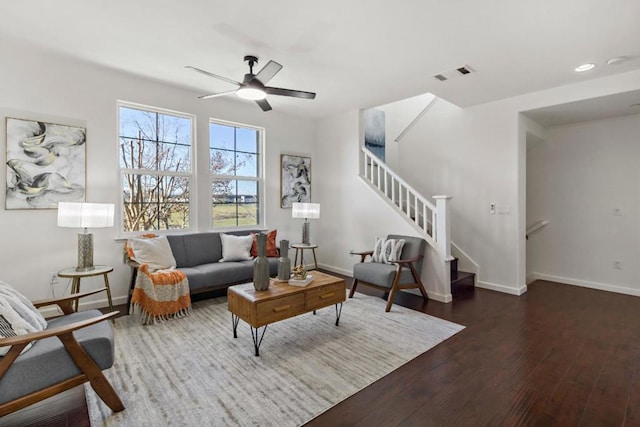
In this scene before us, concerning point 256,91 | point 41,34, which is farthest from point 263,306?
point 41,34

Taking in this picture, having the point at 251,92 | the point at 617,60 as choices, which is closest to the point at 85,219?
the point at 251,92

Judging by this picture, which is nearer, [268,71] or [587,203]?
[268,71]

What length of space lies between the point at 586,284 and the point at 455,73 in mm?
3886

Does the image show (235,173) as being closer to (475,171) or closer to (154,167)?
(154,167)

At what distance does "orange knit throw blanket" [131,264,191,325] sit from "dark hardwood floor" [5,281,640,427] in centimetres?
125

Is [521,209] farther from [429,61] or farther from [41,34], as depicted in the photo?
[41,34]

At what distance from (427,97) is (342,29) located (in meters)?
3.64

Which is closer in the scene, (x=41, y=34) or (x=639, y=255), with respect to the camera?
(x=41, y=34)

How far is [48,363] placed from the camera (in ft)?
5.62

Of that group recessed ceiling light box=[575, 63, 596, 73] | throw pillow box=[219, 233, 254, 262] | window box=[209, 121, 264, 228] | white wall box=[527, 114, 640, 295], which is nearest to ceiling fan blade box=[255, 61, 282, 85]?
window box=[209, 121, 264, 228]

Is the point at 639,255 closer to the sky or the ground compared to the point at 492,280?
closer to the sky

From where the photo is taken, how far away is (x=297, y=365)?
2.47 metres

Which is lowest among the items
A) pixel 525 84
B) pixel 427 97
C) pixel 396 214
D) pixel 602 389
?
pixel 602 389

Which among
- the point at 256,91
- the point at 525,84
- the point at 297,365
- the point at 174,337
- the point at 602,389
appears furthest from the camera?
the point at 525,84
